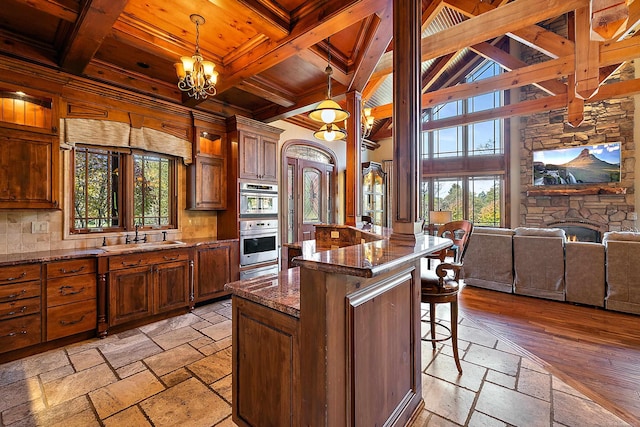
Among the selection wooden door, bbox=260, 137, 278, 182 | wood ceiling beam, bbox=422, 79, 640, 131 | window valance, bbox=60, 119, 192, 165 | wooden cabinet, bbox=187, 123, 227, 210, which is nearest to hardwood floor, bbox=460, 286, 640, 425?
wooden door, bbox=260, 137, 278, 182

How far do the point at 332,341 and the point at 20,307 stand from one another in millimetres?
3125

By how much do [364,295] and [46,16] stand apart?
3.69m

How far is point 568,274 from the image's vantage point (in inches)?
148

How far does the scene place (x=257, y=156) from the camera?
4543mm

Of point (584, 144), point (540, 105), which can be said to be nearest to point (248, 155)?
point (540, 105)

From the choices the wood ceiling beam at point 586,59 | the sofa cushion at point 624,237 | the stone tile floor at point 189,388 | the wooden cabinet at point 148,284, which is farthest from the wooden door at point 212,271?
the wood ceiling beam at point 586,59

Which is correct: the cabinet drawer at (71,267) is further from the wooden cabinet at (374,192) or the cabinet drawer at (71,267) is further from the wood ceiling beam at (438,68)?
the wood ceiling beam at (438,68)

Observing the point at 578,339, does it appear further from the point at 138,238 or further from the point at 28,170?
the point at 28,170

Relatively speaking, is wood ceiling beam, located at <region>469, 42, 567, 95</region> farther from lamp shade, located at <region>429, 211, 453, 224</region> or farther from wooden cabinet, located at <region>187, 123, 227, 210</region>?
wooden cabinet, located at <region>187, 123, 227, 210</region>

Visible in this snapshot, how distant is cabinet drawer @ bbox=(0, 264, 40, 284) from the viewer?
2443 mm

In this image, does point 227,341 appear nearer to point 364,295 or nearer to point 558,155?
point 364,295

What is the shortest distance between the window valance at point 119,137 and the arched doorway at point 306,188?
2036 millimetres

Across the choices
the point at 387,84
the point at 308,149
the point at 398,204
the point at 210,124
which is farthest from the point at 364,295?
the point at 387,84

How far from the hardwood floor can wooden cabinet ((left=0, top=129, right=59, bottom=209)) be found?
196 inches
